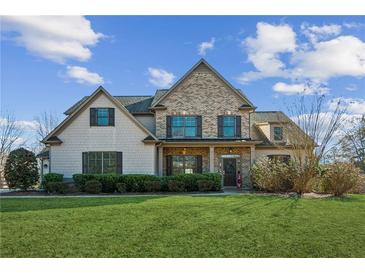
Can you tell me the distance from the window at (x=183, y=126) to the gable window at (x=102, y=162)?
4341 mm

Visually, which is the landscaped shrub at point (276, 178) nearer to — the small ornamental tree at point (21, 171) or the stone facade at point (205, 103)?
the stone facade at point (205, 103)

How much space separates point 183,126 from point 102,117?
551 centimetres

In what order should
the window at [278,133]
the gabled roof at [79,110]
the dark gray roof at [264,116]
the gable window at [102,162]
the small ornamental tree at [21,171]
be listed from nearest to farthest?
the small ornamental tree at [21,171]
the gabled roof at [79,110]
the gable window at [102,162]
the window at [278,133]
the dark gray roof at [264,116]

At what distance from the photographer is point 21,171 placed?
819 inches

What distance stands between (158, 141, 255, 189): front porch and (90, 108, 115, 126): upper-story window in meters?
4.16

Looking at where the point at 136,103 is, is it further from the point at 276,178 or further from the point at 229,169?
the point at 276,178

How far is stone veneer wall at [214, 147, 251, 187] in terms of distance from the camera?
79.7ft

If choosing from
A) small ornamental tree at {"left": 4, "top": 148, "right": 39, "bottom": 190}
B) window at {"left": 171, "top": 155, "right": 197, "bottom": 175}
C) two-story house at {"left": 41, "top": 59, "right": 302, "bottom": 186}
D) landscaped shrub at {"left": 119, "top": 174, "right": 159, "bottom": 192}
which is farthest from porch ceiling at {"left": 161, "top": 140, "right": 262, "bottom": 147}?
small ornamental tree at {"left": 4, "top": 148, "right": 39, "bottom": 190}

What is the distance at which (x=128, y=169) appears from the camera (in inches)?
863

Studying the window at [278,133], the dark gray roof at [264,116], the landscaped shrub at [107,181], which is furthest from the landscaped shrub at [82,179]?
the dark gray roof at [264,116]

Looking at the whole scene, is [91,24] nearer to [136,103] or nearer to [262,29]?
[262,29]

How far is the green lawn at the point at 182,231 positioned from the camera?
25.4ft

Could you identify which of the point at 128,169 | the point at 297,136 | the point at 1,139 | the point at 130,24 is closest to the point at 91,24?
the point at 130,24

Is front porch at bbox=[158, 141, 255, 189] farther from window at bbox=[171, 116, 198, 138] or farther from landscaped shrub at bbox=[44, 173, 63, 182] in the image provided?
landscaped shrub at bbox=[44, 173, 63, 182]
